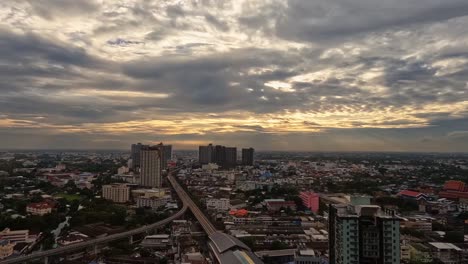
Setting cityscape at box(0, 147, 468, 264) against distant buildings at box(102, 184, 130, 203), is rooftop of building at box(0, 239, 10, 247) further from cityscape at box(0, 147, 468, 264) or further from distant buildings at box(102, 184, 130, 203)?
distant buildings at box(102, 184, 130, 203)

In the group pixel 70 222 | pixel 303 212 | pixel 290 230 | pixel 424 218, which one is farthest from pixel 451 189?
pixel 70 222

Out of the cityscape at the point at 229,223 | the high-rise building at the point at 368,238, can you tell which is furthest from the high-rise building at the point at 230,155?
the high-rise building at the point at 368,238

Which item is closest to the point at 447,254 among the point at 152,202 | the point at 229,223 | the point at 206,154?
the point at 229,223

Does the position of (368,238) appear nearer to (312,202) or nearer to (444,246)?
(444,246)

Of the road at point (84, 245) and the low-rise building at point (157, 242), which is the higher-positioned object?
the road at point (84, 245)

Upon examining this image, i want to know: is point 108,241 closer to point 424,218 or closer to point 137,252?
point 137,252

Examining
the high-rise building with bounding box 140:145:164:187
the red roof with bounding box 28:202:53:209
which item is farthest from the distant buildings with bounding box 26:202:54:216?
the high-rise building with bounding box 140:145:164:187

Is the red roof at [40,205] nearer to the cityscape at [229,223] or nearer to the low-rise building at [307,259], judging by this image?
the cityscape at [229,223]
